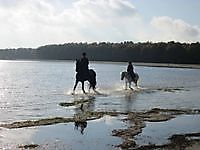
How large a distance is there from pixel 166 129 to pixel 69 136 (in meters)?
3.60

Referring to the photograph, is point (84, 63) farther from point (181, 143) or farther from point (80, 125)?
point (181, 143)

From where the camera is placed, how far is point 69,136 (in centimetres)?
1338

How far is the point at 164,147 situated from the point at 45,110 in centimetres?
959

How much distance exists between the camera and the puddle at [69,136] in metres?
12.2

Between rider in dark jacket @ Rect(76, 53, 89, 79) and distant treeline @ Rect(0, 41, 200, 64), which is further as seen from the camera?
distant treeline @ Rect(0, 41, 200, 64)

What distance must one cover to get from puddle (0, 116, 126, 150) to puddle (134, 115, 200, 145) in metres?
0.88

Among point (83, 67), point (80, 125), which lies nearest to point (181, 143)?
point (80, 125)

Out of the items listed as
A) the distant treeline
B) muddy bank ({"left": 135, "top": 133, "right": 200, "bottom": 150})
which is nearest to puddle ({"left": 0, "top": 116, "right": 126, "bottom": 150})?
muddy bank ({"left": 135, "top": 133, "right": 200, "bottom": 150})

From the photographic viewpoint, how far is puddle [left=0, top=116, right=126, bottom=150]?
12177 mm

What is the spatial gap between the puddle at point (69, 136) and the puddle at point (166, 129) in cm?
88

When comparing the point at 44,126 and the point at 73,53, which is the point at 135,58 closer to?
the point at 73,53

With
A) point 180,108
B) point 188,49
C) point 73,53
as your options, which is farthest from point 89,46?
point 180,108

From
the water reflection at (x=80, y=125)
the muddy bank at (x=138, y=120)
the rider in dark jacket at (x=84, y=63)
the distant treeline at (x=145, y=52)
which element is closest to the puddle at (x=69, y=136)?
the water reflection at (x=80, y=125)

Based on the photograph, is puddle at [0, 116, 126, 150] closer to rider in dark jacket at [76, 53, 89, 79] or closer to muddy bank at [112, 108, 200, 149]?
muddy bank at [112, 108, 200, 149]
